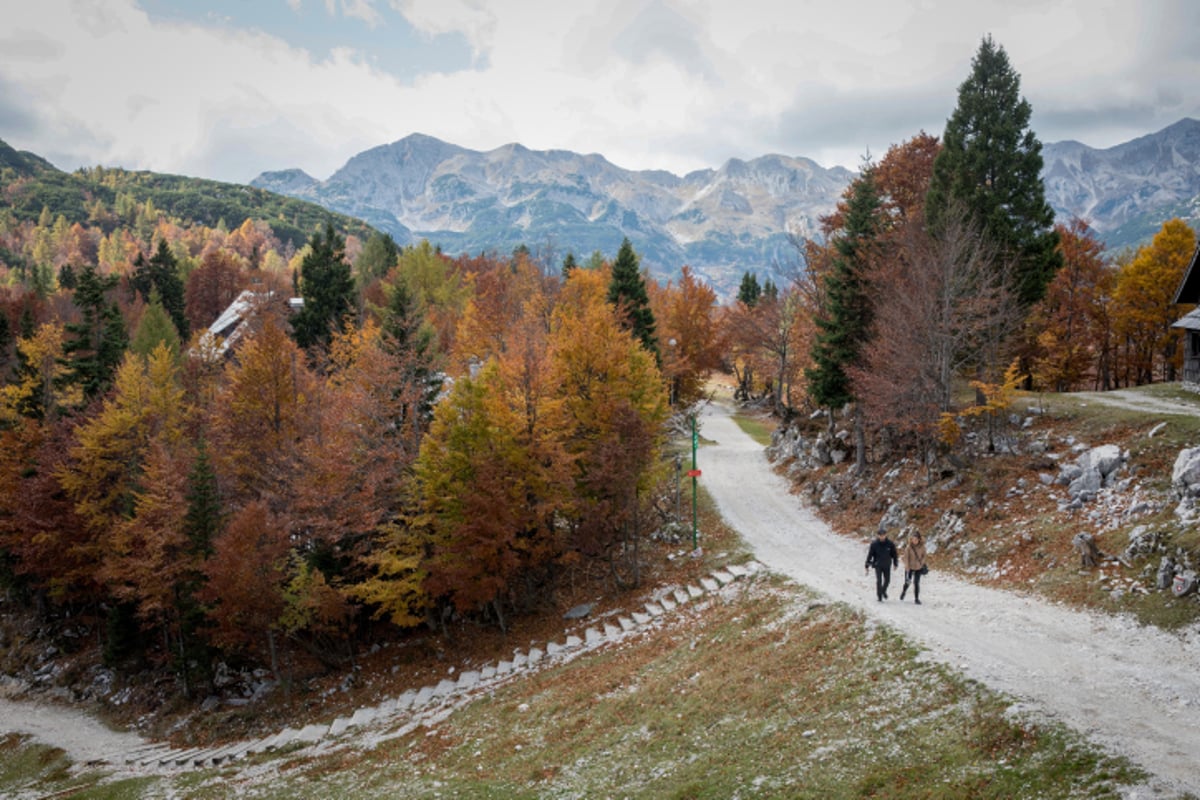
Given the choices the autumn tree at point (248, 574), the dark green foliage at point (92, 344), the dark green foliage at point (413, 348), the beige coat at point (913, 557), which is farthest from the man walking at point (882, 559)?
the dark green foliage at point (92, 344)

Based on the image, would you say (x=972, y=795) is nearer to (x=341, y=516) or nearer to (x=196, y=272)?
(x=341, y=516)

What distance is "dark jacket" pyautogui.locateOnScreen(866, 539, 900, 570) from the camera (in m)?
19.2

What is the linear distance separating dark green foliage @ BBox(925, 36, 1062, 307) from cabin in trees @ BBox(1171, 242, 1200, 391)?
6.00 metres

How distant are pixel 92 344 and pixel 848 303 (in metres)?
48.8

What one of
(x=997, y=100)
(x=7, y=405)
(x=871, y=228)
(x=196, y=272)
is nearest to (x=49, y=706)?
(x=7, y=405)

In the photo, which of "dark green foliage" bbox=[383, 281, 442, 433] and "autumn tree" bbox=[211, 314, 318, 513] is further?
"autumn tree" bbox=[211, 314, 318, 513]

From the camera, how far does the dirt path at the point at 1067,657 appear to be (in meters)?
10.3

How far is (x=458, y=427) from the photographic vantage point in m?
27.7

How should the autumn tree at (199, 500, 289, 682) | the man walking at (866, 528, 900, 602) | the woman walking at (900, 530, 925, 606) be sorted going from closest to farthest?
1. the woman walking at (900, 530, 925, 606)
2. the man walking at (866, 528, 900, 602)
3. the autumn tree at (199, 500, 289, 682)

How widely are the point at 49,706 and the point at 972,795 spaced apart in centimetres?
4354

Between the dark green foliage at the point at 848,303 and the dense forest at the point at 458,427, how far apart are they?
0.13 m

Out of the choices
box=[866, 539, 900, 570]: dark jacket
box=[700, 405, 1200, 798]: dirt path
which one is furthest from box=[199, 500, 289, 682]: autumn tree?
box=[866, 539, 900, 570]: dark jacket

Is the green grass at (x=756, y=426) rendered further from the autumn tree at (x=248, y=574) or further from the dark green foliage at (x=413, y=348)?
the autumn tree at (x=248, y=574)

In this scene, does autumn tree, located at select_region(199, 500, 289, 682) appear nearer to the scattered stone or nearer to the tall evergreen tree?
the scattered stone
